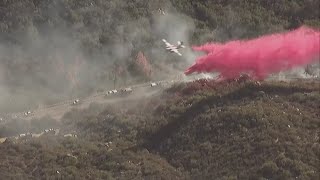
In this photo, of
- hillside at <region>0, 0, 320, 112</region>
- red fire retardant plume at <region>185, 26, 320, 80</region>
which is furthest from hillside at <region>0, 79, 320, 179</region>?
hillside at <region>0, 0, 320, 112</region>

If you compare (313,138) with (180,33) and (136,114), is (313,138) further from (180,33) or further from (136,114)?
(180,33)

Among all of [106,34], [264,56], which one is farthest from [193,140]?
[106,34]

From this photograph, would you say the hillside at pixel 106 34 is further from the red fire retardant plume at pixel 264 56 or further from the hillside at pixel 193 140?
the hillside at pixel 193 140

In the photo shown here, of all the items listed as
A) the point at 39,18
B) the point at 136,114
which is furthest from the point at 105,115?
the point at 39,18

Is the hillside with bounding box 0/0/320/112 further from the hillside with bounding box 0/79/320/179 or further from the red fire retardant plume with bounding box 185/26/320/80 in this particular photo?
the hillside with bounding box 0/79/320/179

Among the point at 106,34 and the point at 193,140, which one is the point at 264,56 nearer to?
the point at 193,140

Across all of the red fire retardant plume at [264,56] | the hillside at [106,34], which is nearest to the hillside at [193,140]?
the red fire retardant plume at [264,56]
